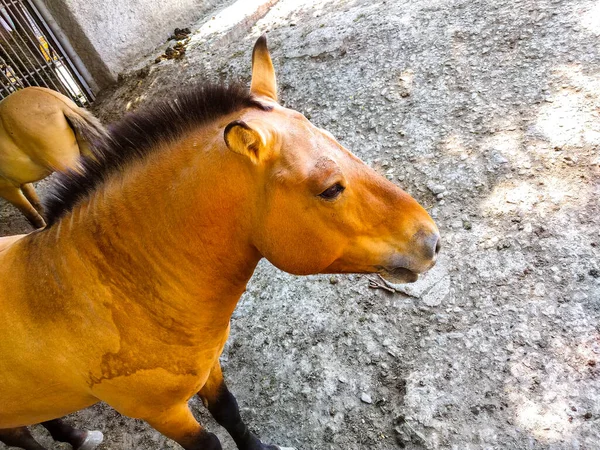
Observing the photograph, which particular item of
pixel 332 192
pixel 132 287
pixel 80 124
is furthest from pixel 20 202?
pixel 332 192

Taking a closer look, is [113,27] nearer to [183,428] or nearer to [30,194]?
[30,194]

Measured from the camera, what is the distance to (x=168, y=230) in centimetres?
153

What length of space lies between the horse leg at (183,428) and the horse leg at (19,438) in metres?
1.23

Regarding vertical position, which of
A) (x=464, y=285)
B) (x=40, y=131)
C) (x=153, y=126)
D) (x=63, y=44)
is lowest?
(x=464, y=285)

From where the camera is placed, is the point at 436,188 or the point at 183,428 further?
the point at 436,188

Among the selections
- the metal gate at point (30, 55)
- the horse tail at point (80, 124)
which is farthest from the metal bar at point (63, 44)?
the horse tail at point (80, 124)

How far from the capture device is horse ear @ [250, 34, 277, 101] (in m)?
1.72

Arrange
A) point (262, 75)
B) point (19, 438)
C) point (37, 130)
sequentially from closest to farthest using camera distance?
point (262, 75) < point (19, 438) < point (37, 130)

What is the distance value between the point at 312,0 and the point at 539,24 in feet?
11.4

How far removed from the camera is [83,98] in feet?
22.2

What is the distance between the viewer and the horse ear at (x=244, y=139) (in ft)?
4.13

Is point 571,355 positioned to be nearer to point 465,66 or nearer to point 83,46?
point 465,66

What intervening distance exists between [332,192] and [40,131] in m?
3.81

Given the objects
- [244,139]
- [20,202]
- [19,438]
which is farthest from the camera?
[20,202]
